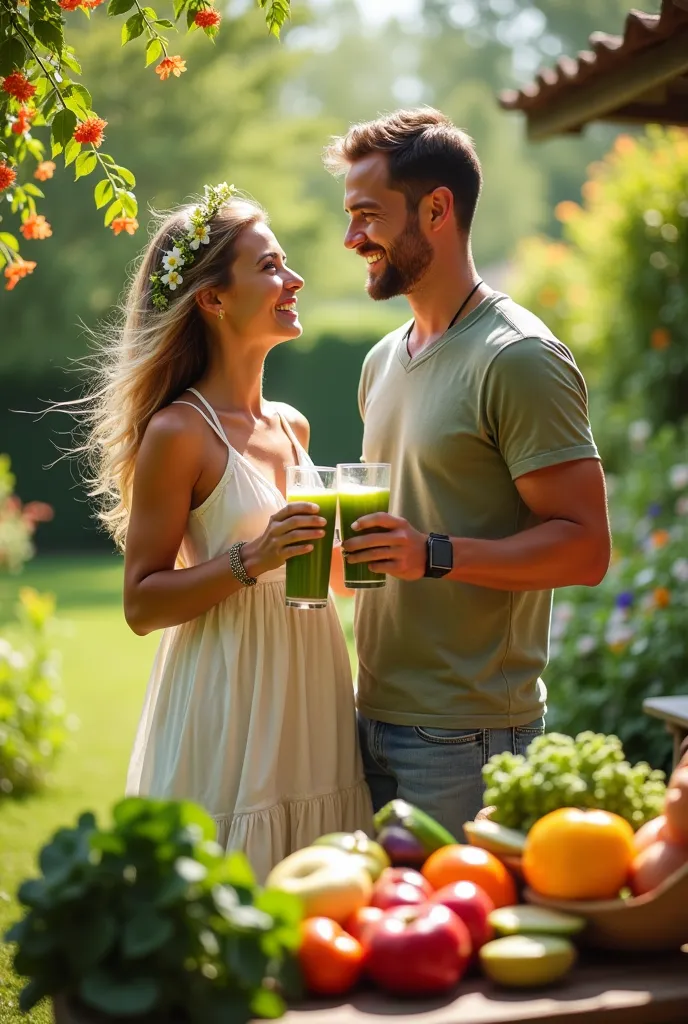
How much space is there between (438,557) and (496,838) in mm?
705

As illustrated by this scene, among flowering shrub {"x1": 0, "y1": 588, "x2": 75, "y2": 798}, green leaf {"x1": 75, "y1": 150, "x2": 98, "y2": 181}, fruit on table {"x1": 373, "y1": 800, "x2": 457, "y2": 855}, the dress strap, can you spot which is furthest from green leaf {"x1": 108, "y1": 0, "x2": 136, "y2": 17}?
flowering shrub {"x1": 0, "y1": 588, "x2": 75, "y2": 798}

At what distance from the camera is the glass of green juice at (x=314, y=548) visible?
2.38 meters

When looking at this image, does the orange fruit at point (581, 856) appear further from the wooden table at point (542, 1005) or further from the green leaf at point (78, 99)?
the green leaf at point (78, 99)

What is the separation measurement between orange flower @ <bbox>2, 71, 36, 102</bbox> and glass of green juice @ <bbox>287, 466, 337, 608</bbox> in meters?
1.09

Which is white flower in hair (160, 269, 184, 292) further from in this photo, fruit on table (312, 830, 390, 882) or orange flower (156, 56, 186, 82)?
fruit on table (312, 830, 390, 882)

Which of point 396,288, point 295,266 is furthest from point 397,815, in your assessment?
point 295,266

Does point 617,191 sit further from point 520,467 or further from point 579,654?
point 520,467

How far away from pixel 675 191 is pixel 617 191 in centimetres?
54

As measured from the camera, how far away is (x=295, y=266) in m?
24.9

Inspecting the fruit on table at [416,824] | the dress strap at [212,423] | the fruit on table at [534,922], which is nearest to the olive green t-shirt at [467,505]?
the dress strap at [212,423]

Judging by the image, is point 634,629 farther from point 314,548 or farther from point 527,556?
point 314,548

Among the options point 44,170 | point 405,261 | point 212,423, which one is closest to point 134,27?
point 44,170

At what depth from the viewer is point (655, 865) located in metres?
1.63

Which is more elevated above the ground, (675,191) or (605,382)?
(675,191)
